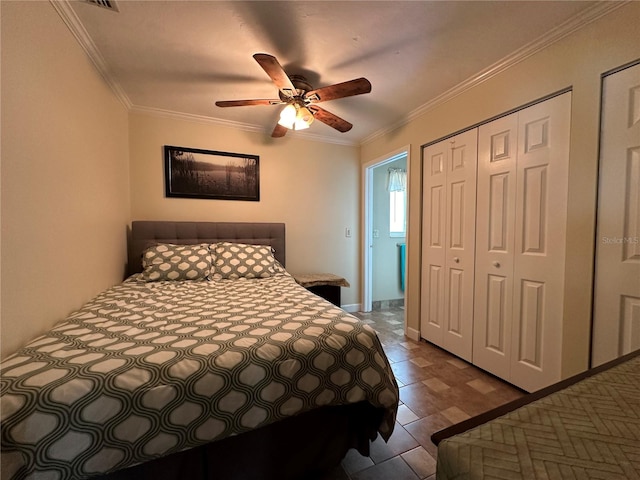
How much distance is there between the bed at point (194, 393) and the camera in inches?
28.4

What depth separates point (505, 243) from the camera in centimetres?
188

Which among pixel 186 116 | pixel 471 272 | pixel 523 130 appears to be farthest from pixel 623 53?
pixel 186 116

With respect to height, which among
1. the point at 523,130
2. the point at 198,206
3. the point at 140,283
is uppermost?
the point at 523,130

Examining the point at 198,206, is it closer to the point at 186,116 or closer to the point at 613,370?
the point at 186,116

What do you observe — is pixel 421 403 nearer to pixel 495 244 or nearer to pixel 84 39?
pixel 495 244

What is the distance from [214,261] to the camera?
7.84 ft

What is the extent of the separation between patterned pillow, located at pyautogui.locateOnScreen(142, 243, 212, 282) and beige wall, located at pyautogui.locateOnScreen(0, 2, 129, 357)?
0.30m

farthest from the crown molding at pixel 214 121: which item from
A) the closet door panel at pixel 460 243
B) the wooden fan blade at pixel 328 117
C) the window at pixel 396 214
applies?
the closet door panel at pixel 460 243

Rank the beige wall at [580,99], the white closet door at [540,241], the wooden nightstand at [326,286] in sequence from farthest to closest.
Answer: the wooden nightstand at [326,286] → the white closet door at [540,241] → the beige wall at [580,99]

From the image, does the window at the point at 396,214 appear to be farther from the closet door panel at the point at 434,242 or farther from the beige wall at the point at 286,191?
the closet door panel at the point at 434,242

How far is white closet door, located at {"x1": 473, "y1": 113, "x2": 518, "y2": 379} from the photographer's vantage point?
1846 mm

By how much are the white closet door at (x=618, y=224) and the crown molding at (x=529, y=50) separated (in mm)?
352

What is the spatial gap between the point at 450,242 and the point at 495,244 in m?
0.40

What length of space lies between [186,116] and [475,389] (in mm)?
3575
